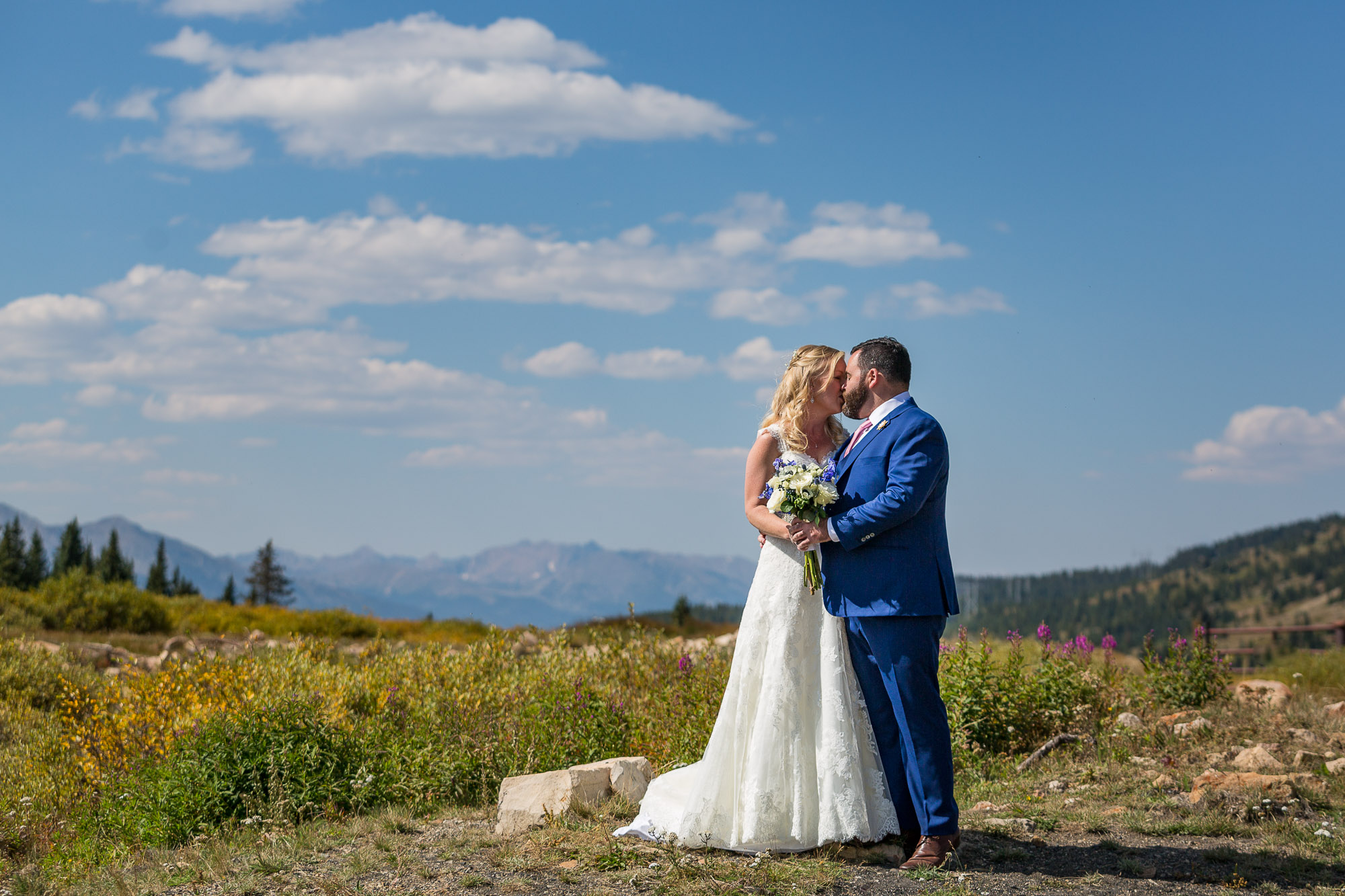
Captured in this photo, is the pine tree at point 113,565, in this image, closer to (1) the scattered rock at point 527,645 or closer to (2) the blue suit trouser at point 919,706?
(1) the scattered rock at point 527,645

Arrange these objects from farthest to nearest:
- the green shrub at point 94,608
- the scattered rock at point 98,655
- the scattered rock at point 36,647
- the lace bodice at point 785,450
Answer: the green shrub at point 94,608
the scattered rock at point 98,655
the scattered rock at point 36,647
the lace bodice at point 785,450

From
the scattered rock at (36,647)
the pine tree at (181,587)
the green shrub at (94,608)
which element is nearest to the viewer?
the scattered rock at (36,647)

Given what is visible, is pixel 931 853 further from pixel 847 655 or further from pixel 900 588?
pixel 900 588

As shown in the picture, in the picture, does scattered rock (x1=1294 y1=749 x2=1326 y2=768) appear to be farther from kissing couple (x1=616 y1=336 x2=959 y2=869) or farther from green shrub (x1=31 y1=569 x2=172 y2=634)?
green shrub (x1=31 y1=569 x2=172 y2=634)

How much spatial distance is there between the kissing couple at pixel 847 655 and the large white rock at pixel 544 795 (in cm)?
88

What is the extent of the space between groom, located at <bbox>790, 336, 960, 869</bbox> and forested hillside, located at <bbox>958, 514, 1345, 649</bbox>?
110 meters

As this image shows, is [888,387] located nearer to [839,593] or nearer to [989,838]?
[839,593]

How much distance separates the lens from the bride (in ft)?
17.4

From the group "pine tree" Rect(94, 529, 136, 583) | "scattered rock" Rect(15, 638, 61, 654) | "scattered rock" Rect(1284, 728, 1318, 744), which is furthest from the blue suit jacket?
"pine tree" Rect(94, 529, 136, 583)

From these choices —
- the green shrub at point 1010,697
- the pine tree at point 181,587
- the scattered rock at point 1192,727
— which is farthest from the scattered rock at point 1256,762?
the pine tree at point 181,587

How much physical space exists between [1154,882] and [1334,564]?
504ft

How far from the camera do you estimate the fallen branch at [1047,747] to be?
8461 millimetres

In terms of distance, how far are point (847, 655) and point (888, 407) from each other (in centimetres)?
137

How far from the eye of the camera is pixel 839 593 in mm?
5406
